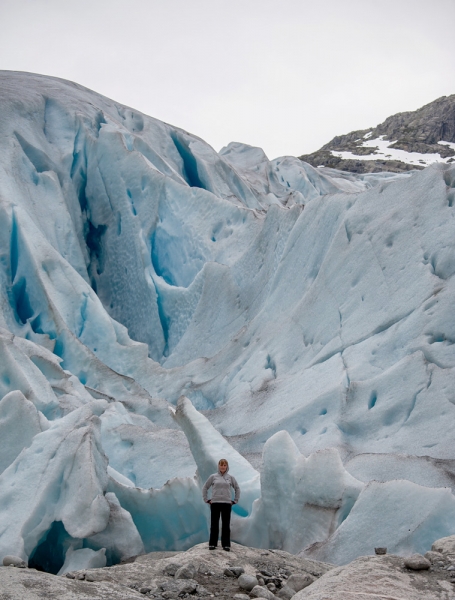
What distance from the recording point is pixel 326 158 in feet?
138

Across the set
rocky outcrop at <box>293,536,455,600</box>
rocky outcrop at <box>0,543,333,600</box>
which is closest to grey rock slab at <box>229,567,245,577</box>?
Result: rocky outcrop at <box>0,543,333,600</box>

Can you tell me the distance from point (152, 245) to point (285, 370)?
18.4 feet

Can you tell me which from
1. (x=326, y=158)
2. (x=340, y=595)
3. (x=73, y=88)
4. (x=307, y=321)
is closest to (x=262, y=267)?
(x=307, y=321)

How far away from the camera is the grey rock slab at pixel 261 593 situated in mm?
3619

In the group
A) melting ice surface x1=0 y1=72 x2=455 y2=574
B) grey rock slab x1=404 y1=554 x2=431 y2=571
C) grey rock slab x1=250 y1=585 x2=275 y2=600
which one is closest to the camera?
grey rock slab x1=404 y1=554 x2=431 y2=571

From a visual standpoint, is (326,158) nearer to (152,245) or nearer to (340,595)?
(152,245)

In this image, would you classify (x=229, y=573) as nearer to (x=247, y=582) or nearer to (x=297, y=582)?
(x=247, y=582)

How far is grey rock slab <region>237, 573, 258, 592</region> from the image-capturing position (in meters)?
3.77

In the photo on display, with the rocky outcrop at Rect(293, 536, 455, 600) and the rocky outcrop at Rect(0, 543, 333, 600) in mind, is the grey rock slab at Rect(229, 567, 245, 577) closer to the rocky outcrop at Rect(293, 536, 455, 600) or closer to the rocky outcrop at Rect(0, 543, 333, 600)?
the rocky outcrop at Rect(0, 543, 333, 600)

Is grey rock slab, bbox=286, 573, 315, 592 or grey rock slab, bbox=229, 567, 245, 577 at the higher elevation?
grey rock slab, bbox=229, 567, 245, 577

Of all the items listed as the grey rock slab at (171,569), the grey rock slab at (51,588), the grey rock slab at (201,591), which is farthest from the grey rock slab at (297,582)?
the grey rock slab at (51,588)

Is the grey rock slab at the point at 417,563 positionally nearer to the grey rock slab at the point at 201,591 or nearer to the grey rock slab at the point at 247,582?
the grey rock slab at the point at 247,582

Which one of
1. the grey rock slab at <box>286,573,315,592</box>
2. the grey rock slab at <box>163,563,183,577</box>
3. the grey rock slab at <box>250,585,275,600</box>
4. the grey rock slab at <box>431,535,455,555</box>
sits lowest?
the grey rock slab at <box>286,573,315,592</box>

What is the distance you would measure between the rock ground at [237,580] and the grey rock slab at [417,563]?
13mm
